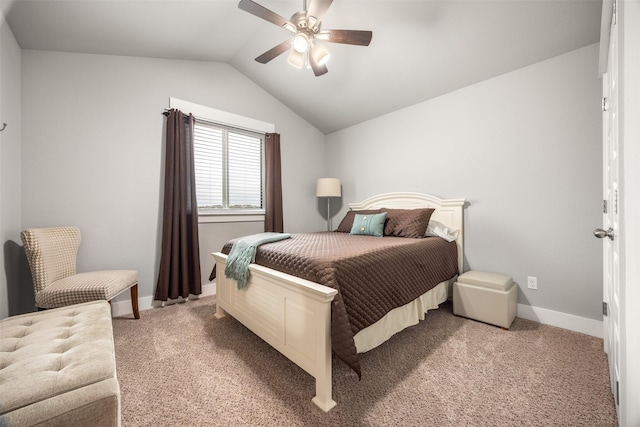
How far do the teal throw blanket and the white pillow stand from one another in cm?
171

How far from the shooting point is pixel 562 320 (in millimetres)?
2246

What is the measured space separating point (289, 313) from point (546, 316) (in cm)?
237

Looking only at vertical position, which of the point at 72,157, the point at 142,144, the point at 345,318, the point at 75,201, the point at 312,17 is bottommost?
the point at 345,318

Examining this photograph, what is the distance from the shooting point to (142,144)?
2.73 metres

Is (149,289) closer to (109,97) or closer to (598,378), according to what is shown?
(109,97)

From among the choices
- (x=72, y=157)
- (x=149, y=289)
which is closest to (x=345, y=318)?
(x=149, y=289)

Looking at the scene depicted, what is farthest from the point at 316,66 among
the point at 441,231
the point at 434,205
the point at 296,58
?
the point at 441,231

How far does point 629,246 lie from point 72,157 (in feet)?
12.2

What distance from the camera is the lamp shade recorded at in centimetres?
388

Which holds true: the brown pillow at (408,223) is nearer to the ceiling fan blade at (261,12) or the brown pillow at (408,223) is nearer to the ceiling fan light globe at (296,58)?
the ceiling fan light globe at (296,58)

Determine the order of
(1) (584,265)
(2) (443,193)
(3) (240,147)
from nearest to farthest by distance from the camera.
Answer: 1. (1) (584,265)
2. (2) (443,193)
3. (3) (240,147)

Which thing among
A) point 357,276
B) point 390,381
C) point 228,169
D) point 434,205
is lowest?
point 390,381

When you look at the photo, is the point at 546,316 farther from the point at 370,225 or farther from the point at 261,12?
the point at 261,12

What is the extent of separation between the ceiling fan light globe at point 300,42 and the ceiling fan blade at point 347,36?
137 millimetres
